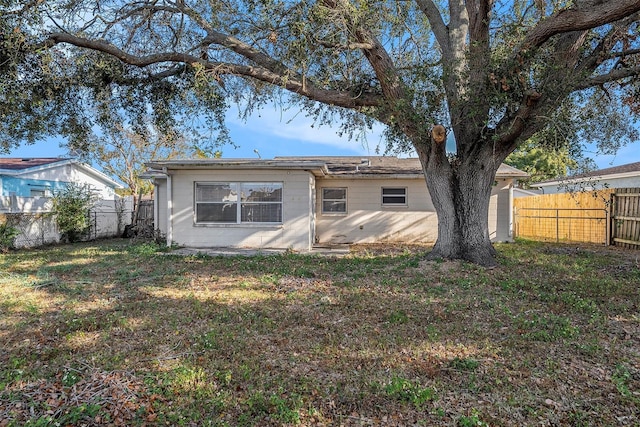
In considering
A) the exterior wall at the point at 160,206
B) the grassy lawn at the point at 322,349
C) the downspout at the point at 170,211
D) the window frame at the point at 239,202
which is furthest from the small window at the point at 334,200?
the grassy lawn at the point at 322,349

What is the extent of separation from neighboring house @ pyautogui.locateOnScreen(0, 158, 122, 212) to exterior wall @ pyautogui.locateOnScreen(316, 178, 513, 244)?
1051 cm

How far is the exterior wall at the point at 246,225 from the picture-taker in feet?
39.3

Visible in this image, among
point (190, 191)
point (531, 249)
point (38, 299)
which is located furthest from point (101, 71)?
point (531, 249)

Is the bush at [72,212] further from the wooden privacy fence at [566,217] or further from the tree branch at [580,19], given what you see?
the wooden privacy fence at [566,217]

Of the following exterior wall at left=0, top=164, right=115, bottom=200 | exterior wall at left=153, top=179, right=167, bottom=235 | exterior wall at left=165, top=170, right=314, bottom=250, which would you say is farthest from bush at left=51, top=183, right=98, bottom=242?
exterior wall at left=165, top=170, right=314, bottom=250

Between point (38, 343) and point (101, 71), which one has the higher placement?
point (101, 71)

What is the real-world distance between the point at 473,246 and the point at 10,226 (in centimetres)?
1382

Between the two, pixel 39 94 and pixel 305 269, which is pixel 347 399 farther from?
pixel 39 94

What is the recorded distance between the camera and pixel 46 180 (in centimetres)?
1817

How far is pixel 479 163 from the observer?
8523 mm

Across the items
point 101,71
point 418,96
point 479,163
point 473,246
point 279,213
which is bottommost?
point 473,246

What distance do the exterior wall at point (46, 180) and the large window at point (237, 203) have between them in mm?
8031

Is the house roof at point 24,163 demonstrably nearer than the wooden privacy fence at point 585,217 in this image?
No

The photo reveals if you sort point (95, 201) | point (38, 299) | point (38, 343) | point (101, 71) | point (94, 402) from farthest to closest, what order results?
point (95, 201) < point (101, 71) < point (38, 299) < point (38, 343) < point (94, 402)
